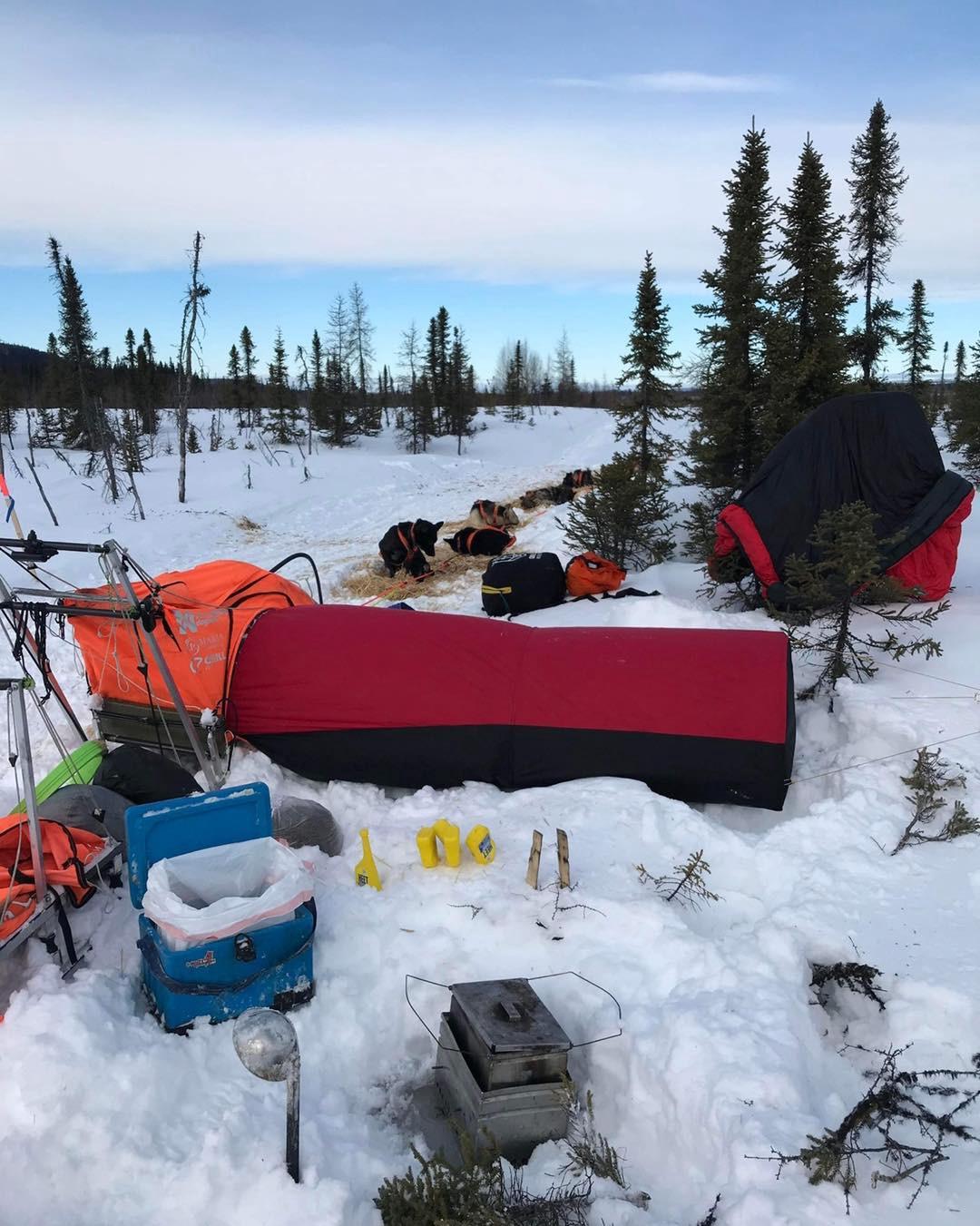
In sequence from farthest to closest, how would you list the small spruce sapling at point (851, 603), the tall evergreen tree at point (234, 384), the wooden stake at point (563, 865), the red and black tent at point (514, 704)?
the tall evergreen tree at point (234, 384), the small spruce sapling at point (851, 603), the red and black tent at point (514, 704), the wooden stake at point (563, 865)

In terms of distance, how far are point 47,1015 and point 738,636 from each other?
4186 millimetres

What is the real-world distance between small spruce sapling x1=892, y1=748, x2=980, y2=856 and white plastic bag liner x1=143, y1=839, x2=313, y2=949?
3.05m

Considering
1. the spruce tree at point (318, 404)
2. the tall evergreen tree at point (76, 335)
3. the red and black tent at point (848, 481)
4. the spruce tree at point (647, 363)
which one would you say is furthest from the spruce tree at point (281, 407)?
the red and black tent at point (848, 481)

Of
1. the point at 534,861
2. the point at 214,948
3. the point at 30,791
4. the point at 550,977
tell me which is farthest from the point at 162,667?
the point at 550,977

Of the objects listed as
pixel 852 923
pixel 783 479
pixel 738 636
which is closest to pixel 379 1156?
pixel 852 923

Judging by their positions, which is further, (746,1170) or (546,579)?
(546,579)

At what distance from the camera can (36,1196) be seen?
2.56 m

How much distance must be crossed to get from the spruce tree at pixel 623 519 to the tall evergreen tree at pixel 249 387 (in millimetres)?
41682

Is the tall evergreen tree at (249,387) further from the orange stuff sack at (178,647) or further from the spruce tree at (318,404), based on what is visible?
the orange stuff sack at (178,647)

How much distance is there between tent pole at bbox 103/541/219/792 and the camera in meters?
4.51

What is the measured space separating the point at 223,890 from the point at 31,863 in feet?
2.89

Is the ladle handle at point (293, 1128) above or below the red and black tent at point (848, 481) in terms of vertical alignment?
below

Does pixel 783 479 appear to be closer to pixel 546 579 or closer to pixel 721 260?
pixel 546 579

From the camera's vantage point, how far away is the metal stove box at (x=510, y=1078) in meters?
2.85
